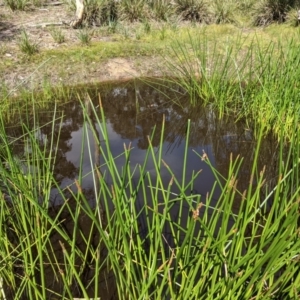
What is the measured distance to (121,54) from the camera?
213 inches

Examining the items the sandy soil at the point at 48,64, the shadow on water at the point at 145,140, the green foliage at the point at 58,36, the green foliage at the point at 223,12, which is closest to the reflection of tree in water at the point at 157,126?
the shadow on water at the point at 145,140

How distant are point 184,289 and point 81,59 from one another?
14.4 feet

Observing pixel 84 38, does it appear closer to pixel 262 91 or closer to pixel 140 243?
pixel 262 91

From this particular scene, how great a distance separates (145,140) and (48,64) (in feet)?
7.79

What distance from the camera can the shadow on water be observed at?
95.1 inches

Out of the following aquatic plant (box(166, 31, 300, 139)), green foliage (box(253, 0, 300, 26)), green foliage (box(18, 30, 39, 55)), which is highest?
green foliage (box(253, 0, 300, 26))

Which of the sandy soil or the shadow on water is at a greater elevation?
the sandy soil

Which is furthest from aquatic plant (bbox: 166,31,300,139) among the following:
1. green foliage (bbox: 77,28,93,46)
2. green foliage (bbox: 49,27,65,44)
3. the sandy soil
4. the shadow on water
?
green foliage (bbox: 49,27,65,44)

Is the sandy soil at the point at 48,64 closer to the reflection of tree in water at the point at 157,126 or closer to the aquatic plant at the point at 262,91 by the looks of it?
the reflection of tree in water at the point at 157,126

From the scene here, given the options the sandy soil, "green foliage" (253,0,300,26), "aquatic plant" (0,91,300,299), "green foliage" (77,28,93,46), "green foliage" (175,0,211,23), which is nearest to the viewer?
"aquatic plant" (0,91,300,299)

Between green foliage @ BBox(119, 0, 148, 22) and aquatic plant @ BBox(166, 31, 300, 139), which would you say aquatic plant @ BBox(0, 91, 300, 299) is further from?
green foliage @ BBox(119, 0, 148, 22)

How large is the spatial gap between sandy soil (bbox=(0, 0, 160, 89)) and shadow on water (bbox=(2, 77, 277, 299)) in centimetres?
43

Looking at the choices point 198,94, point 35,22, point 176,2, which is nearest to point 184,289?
point 198,94

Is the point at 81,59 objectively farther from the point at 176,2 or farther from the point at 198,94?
the point at 176,2
